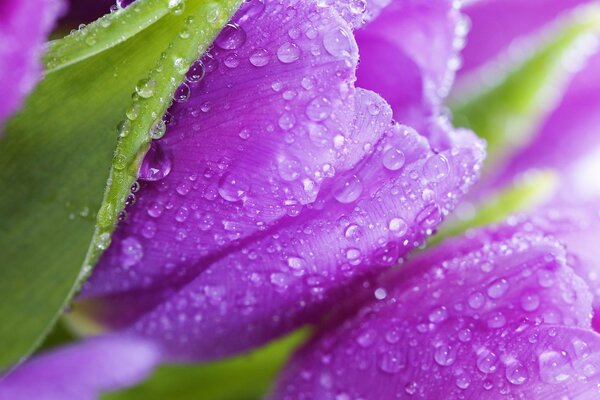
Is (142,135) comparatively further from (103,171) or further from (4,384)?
(4,384)

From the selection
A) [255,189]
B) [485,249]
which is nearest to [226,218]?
[255,189]

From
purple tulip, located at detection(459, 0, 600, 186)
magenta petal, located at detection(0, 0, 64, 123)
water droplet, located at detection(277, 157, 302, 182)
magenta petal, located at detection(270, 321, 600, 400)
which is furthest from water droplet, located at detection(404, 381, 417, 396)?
purple tulip, located at detection(459, 0, 600, 186)

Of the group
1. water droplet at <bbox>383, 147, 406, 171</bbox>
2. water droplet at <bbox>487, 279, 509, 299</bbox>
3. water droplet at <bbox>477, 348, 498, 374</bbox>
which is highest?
water droplet at <bbox>383, 147, 406, 171</bbox>

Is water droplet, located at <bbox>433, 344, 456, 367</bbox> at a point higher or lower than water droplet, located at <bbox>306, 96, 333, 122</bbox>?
lower

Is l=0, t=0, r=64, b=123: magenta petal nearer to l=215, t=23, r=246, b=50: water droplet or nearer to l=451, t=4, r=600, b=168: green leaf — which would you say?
l=215, t=23, r=246, b=50: water droplet

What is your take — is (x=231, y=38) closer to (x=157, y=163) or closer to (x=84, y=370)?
(x=157, y=163)

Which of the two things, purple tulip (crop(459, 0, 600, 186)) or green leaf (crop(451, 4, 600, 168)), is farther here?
purple tulip (crop(459, 0, 600, 186))

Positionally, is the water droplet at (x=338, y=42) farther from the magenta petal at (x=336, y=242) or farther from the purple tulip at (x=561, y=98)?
the purple tulip at (x=561, y=98)
